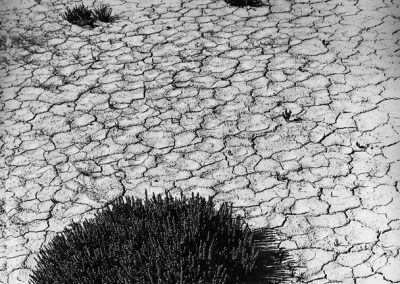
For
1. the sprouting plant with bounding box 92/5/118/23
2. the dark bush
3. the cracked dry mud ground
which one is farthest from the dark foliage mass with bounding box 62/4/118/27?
the dark bush

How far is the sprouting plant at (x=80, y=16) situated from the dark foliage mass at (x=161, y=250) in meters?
4.77

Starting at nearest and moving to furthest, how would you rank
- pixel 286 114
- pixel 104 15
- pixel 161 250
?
pixel 161 250 < pixel 286 114 < pixel 104 15

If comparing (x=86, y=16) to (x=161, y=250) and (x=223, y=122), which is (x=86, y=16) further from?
(x=161, y=250)

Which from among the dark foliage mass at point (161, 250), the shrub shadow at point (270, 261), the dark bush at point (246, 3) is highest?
the dark bush at point (246, 3)

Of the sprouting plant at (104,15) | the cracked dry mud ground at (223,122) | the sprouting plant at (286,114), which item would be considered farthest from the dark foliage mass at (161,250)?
the sprouting plant at (104,15)

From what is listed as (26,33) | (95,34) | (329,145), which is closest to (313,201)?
(329,145)

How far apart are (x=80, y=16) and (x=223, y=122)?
3533mm

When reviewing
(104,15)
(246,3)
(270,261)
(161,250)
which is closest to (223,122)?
(270,261)

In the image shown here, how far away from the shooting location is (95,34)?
28.8 ft

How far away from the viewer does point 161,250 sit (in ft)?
14.2

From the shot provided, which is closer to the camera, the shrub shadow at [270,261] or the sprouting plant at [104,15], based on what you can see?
the shrub shadow at [270,261]

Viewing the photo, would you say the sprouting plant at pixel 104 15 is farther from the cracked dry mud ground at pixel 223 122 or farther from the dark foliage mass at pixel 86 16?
the cracked dry mud ground at pixel 223 122

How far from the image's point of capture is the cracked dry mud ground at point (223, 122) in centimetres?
521

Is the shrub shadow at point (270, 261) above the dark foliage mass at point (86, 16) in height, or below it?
below
